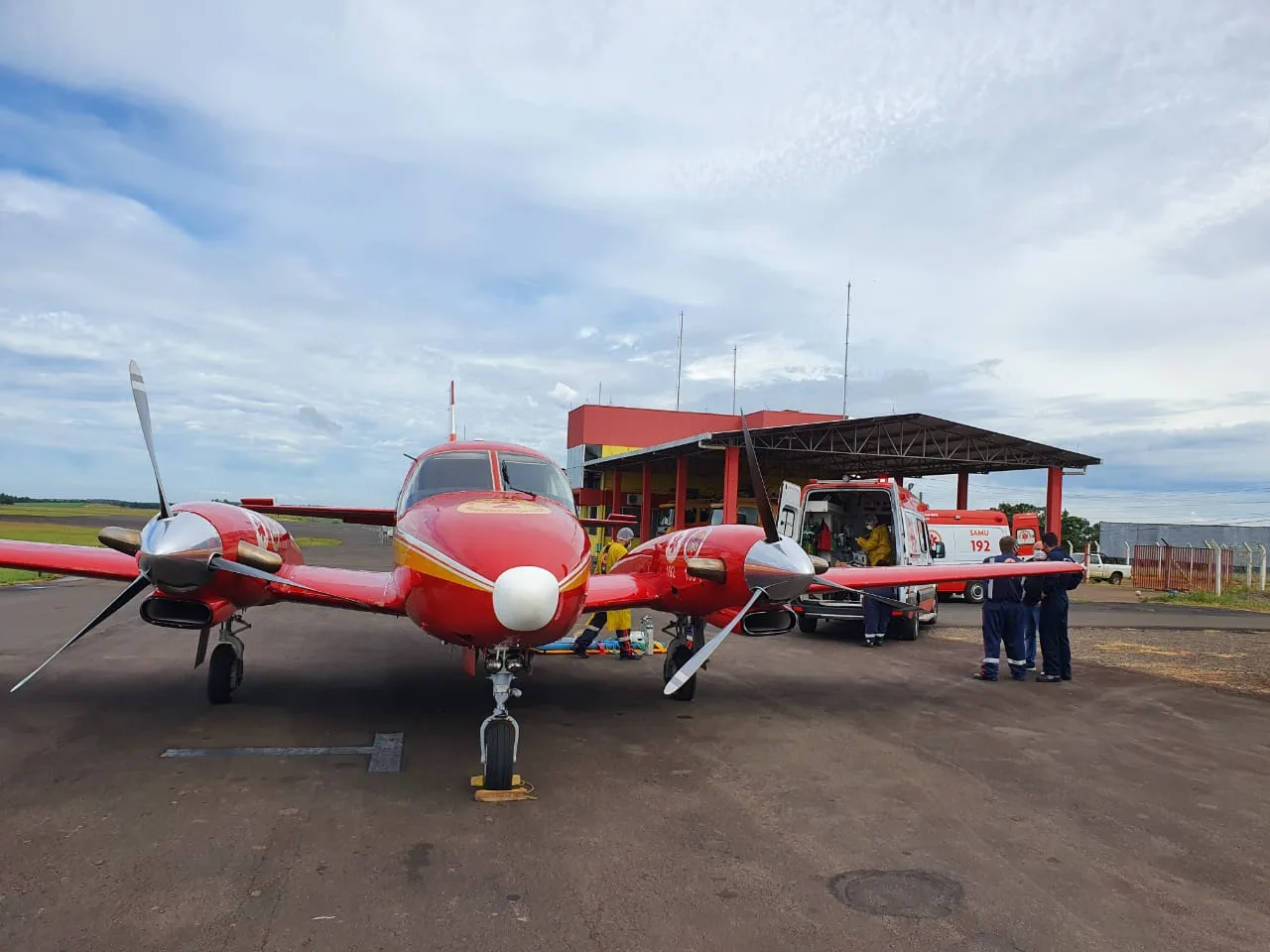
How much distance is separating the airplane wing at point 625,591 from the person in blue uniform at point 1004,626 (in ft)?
A: 16.9

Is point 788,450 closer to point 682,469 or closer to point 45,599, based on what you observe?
point 682,469

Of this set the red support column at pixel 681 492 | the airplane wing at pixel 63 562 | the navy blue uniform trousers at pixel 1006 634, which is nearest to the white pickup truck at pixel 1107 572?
the red support column at pixel 681 492

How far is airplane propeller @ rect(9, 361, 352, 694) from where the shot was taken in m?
6.31

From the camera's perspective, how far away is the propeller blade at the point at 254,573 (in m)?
6.61

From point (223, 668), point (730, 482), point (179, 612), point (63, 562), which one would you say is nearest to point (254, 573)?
point (179, 612)

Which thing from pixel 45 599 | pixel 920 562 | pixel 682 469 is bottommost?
pixel 45 599

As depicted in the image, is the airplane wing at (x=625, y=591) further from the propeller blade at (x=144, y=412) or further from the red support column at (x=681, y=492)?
the red support column at (x=681, y=492)

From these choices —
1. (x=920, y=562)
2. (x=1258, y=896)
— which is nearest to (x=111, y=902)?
(x=1258, y=896)

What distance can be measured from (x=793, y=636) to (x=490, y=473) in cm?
949

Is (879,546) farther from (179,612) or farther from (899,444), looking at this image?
(899,444)

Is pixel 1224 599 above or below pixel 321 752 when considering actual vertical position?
above

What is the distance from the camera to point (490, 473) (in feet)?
24.5

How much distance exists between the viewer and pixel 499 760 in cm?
573

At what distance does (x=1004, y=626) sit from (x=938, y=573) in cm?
183
